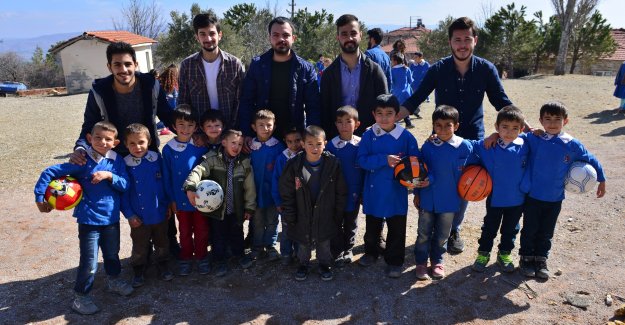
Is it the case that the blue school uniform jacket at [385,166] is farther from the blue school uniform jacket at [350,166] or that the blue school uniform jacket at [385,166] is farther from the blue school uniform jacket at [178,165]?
the blue school uniform jacket at [178,165]

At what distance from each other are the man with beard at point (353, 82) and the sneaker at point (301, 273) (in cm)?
152

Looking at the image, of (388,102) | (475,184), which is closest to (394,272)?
(475,184)

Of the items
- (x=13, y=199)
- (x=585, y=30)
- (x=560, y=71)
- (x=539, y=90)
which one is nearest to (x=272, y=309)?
(x=13, y=199)

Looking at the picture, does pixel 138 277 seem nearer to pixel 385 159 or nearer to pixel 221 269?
pixel 221 269

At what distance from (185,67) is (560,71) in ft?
84.3

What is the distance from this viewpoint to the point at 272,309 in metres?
3.86

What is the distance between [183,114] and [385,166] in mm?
1977

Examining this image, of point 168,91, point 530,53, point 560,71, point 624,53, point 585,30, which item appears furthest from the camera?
point 624,53

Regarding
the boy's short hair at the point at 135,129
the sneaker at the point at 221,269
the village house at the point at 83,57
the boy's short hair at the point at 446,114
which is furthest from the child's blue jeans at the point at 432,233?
the village house at the point at 83,57

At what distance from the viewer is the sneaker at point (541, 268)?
164 inches

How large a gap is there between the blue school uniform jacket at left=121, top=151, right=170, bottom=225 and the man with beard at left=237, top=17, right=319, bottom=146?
3.01 feet

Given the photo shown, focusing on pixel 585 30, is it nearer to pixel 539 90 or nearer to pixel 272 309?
pixel 539 90

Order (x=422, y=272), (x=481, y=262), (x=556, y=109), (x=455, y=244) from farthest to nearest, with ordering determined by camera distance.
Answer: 1. (x=455, y=244)
2. (x=481, y=262)
3. (x=422, y=272)
4. (x=556, y=109)

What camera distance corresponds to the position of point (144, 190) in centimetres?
404
